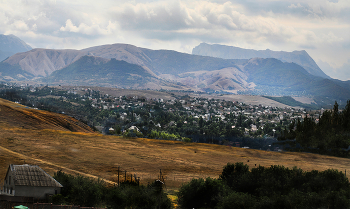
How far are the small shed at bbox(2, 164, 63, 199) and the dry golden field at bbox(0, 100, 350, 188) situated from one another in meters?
12.3

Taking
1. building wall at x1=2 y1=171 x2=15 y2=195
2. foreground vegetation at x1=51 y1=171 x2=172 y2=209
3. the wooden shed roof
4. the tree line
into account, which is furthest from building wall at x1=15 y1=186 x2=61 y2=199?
the tree line

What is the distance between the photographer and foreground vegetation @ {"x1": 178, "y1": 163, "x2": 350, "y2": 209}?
29.8m

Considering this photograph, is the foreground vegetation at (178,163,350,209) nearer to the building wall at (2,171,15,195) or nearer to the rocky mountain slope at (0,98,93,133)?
the building wall at (2,171,15,195)

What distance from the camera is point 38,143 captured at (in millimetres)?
67000

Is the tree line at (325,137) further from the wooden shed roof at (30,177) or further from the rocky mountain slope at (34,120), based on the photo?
the wooden shed roof at (30,177)

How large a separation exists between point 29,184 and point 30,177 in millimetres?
932

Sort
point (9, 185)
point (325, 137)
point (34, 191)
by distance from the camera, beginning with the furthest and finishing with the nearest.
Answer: point (325, 137) < point (9, 185) < point (34, 191)

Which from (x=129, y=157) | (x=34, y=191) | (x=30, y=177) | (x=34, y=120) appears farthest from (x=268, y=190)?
(x=34, y=120)

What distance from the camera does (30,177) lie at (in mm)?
31375

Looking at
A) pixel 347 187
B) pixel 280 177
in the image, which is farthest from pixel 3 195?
pixel 347 187

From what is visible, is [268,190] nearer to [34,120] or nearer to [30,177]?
[30,177]

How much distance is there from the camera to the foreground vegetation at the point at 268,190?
97.7ft

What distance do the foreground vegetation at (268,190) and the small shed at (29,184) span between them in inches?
536

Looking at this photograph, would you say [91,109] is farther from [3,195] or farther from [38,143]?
[3,195]
